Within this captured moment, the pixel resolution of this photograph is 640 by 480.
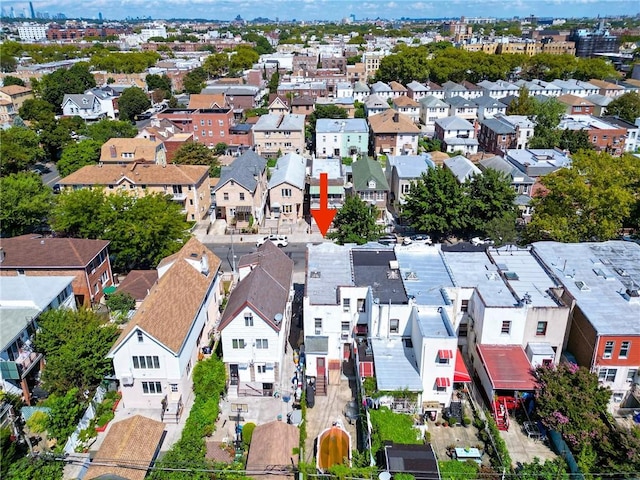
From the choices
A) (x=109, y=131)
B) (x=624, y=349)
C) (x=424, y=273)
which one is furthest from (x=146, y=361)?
(x=109, y=131)

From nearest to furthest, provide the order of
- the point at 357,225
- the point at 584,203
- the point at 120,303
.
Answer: the point at 120,303 → the point at 584,203 → the point at 357,225

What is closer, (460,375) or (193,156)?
→ (460,375)

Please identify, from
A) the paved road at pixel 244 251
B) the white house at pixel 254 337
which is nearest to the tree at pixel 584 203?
the paved road at pixel 244 251

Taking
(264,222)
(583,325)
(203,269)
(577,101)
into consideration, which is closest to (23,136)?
(264,222)

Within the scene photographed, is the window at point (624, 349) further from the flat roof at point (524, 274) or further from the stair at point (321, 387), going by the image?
the stair at point (321, 387)

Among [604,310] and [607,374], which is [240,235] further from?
[607,374]

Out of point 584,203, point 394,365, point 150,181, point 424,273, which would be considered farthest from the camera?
point 150,181

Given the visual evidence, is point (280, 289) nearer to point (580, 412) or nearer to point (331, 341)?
point (331, 341)
